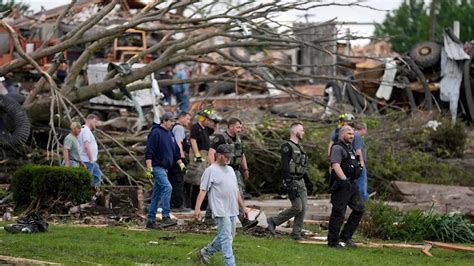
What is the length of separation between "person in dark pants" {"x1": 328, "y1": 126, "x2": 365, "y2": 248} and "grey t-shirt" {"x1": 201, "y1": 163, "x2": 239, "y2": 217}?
2.43 m

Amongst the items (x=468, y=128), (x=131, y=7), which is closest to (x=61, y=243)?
(x=468, y=128)

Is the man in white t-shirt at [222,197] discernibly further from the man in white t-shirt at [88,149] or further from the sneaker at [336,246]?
the man in white t-shirt at [88,149]

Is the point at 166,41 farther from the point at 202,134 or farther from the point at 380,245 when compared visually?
the point at 380,245

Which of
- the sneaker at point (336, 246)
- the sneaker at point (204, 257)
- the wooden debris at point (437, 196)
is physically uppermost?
the sneaker at point (204, 257)

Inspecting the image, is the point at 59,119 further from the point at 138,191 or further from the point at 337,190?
the point at 337,190

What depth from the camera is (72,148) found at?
18.1m

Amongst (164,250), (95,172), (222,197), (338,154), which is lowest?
(164,250)

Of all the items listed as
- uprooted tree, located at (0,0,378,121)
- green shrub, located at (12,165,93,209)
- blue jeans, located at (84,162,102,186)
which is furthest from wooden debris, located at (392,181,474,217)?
green shrub, located at (12,165,93,209)

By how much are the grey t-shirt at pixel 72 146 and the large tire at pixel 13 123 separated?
11.6 feet

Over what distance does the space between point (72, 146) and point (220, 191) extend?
242 inches

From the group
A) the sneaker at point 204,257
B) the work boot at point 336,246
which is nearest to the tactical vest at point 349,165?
the work boot at point 336,246

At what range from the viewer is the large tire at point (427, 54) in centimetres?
3334

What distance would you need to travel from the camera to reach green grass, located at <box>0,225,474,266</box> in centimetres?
1318

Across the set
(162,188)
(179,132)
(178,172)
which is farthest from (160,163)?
(179,132)
